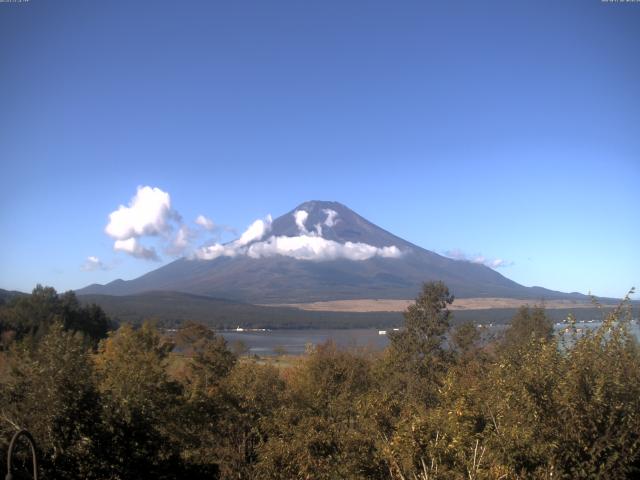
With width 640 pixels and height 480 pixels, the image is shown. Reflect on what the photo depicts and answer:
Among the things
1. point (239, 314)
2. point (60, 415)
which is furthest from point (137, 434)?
point (239, 314)

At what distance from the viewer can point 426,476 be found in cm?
881

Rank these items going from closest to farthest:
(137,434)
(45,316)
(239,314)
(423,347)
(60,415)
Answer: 1. (60,415)
2. (137,434)
3. (423,347)
4. (45,316)
5. (239,314)

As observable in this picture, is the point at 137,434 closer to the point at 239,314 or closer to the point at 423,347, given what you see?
the point at 423,347

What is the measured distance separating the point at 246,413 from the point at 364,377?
657 inches

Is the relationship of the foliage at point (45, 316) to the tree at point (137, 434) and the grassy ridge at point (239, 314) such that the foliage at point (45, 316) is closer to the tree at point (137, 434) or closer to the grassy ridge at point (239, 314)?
the tree at point (137, 434)

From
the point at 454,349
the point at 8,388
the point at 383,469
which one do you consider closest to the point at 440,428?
the point at 383,469

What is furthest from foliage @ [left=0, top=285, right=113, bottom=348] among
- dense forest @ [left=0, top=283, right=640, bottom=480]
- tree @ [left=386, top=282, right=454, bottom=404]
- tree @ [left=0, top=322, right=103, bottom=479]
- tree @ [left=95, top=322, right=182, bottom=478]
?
tree @ [left=0, top=322, right=103, bottom=479]

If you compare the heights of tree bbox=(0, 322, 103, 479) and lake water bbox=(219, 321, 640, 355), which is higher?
tree bbox=(0, 322, 103, 479)

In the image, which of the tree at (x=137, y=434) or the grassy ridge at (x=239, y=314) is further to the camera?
the grassy ridge at (x=239, y=314)

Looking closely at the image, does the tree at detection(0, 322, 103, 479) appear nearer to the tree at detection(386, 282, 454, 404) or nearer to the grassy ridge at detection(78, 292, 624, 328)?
the tree at detection(386, 282, 454, 404)

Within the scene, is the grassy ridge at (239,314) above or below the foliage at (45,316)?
below

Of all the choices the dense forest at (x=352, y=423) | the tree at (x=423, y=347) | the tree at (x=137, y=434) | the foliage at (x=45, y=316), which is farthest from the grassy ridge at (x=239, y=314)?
the tree at (x=137, y=434)

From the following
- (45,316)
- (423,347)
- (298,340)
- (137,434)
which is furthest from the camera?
(298,340)

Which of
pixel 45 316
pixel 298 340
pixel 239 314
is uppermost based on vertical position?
pixel 45 316
